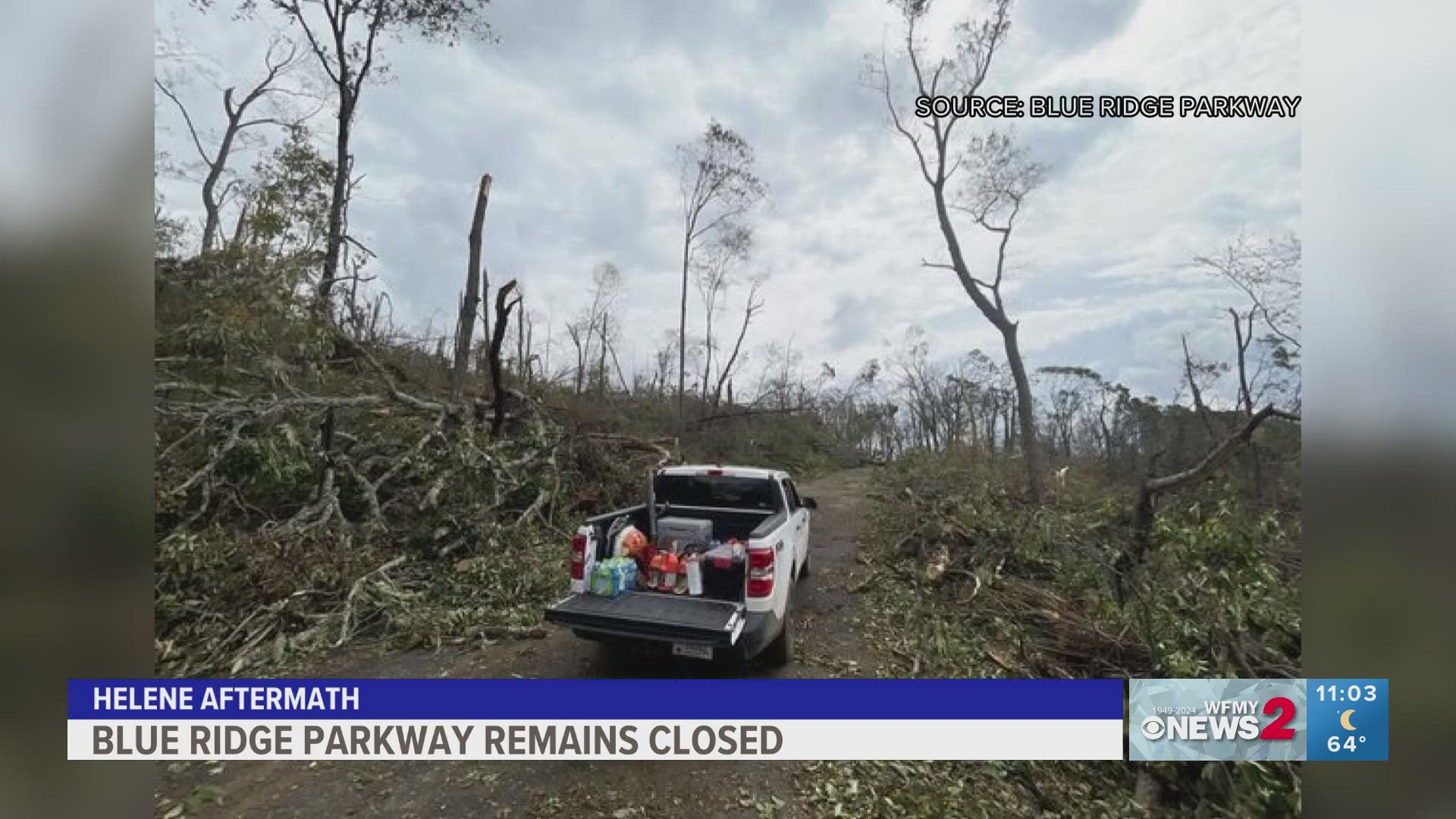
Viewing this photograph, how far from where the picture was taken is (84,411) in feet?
5.32

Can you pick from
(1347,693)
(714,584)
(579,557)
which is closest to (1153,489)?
(1347,693)

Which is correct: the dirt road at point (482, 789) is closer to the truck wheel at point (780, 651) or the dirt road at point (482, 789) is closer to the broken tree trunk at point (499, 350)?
the truck wheel at point (780, 651)

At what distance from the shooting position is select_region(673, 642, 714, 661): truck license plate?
3.31m

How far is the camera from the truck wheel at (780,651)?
13.8 ft

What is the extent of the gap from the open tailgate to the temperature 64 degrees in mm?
2623

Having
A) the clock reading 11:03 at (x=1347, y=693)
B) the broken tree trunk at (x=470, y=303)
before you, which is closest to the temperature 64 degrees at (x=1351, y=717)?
the clock reading 11:03 at (x=1347, y=693)

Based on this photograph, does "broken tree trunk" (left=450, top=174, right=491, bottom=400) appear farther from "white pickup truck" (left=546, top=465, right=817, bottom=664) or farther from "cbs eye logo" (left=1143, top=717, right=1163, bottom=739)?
"cbs eye logo" (left=1143, top=717, right=1163, bottom=739)

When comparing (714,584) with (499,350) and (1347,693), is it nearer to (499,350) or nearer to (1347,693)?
(1347,693)

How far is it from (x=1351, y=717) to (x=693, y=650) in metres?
2.95

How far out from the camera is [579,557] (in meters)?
3.98

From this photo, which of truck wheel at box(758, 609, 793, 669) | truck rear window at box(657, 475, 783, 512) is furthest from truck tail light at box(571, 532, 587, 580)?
truck wheel at box(758, 609, 793, 669)

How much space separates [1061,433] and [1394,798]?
10.2 m

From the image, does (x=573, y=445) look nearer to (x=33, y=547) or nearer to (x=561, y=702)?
(x=561, y=702)

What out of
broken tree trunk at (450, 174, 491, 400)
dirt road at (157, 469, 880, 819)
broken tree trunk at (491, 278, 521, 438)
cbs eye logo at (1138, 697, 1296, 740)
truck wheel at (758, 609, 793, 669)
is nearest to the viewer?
cbs eye logo at (1138, 697, 1296, 740)
